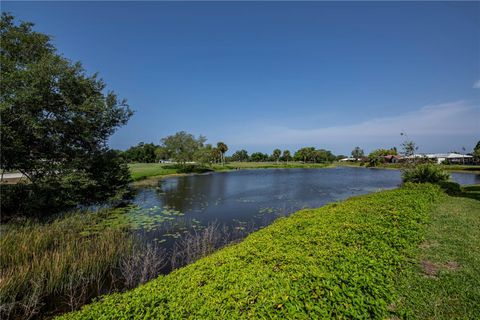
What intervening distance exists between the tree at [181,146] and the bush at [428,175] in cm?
4419

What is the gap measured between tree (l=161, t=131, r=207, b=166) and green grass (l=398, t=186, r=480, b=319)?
50.9m

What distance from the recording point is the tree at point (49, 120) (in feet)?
37.2

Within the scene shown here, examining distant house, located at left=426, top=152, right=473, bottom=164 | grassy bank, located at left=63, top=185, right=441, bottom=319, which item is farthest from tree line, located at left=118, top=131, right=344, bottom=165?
distant house, located at left=426, top=152, right=473, bottom=164

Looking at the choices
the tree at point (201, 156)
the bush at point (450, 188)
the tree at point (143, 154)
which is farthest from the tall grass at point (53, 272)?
the tree at point (143, 154)

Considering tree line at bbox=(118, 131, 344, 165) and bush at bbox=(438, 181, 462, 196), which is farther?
tree line at bbox=(118, 131, 344, 165)

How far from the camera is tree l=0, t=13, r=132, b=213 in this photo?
11344 mm

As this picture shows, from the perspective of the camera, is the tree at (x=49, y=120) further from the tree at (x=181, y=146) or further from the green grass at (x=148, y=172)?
the tree at (x=181, y=146)

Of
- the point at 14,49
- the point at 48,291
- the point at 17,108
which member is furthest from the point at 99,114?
the point at 48,291

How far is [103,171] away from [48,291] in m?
→ 12.0

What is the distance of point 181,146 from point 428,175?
47.4 m

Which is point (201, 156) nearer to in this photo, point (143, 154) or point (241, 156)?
point (143, 154)

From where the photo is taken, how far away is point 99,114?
14867 mm

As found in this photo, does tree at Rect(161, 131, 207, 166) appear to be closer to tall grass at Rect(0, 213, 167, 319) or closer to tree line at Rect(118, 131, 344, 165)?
tree line at Rect(118, 131, 344, 165)

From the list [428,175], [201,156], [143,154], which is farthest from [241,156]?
[428,175]
